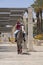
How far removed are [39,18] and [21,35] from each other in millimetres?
24714

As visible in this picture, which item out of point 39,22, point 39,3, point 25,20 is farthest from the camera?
point 39,22

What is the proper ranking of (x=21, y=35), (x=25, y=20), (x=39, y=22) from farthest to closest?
1. (x=39, y=22)
2. (x=25, y=20)
3. (x=21, y=35)

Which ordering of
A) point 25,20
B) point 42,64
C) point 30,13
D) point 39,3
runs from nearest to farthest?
1. point 42,64
2. point 30,13
3. point 25,20
4. point 39,3

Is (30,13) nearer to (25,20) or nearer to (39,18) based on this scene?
(25,20)

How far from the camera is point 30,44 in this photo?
17.1 metres

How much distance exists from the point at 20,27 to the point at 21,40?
758 mm

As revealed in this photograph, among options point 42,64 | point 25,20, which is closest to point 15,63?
point 42,64

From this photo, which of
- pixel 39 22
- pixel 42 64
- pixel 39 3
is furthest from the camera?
pixel 39 22

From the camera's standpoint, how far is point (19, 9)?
17.6 metres

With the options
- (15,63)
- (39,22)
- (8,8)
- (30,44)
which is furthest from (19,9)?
(39,22)

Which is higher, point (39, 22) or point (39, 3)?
point (39, 3)

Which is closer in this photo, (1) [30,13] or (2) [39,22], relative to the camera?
(1) [30,13]

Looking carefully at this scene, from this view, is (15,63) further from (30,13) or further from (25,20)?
(25,20)

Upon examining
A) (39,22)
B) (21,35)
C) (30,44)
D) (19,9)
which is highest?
(19,9)
